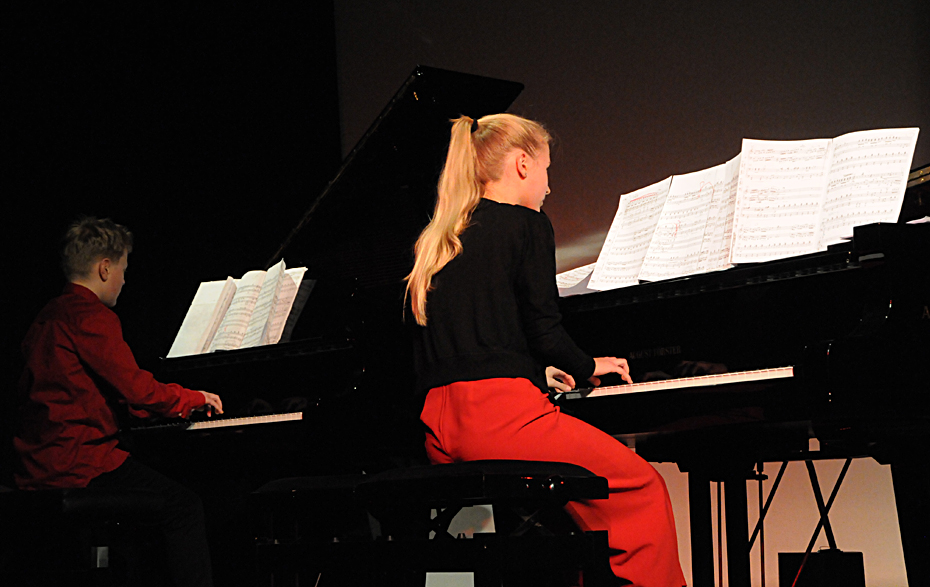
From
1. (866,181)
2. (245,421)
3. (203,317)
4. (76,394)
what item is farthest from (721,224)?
(203,317)

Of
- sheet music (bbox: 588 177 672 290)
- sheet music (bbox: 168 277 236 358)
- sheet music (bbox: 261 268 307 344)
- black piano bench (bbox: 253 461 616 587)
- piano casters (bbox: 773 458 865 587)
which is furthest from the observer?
sheet music (bbox: 168 277 236 358)

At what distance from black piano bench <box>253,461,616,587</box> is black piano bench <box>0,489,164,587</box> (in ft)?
2.23

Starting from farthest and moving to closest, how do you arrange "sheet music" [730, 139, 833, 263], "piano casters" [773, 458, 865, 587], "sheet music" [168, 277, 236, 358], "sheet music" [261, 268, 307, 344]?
"sheet music" [168, 277, 236, 358], "sheet music" [261, 268, 307, 344], "piano casters" [773, 458, 865, 587], "sheet music" [730, 139, 833, 263]

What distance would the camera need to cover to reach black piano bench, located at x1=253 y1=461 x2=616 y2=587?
4.99 feet

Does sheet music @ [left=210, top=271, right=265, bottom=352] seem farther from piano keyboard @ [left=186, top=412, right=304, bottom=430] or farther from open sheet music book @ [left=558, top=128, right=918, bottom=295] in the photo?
open sheet music book @ [left=558, top=128, right=918, bottom=295]

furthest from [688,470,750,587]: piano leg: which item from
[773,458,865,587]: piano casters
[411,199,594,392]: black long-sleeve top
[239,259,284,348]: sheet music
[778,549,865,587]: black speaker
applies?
[239,259,284,348]: sheet music

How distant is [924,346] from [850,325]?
0.67 ft

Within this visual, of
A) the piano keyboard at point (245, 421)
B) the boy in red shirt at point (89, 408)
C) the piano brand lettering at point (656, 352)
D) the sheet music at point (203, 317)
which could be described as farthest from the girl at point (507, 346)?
the sheet music at point (203, 317)

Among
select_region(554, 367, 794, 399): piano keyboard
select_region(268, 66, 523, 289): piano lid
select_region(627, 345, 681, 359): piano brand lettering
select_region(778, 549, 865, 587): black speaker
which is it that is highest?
select_region(268, 66, 523, 289): piano lid

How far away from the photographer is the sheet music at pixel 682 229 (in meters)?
2.15

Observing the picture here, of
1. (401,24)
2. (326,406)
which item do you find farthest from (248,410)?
(401,24)

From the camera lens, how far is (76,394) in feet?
8.29

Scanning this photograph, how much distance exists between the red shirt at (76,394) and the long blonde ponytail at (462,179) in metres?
1.10

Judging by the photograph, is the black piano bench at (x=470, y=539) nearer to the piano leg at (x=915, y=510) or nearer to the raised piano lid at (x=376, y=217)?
the piano leg at (x=915, y=510)
